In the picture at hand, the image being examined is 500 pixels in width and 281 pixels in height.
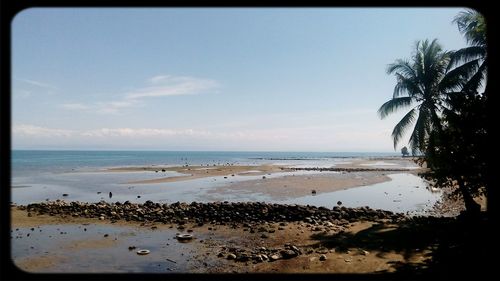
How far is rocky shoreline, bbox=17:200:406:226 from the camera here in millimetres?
14695

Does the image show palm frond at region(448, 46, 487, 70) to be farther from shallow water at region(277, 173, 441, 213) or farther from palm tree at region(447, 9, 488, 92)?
shallow water at region(277, 173, 441, 213)

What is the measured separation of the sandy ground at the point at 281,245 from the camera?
8.57 meters

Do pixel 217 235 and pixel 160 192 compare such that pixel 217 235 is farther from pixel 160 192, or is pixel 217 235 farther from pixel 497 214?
pixel 160 192

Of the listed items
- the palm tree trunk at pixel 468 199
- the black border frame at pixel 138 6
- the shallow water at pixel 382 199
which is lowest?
the shallow water at pixel 382 199

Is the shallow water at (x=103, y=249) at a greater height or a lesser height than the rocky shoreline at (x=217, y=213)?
lesser

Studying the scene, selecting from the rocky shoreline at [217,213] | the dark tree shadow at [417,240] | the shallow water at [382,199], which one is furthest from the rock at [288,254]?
the shallow water at [382,199]

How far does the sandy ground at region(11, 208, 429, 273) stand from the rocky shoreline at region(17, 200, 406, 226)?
0.77 meters

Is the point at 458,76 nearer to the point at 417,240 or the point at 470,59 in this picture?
the point at 470,59

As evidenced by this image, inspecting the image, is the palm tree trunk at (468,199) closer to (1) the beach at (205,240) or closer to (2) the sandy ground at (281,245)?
(1) the beach at (205,240)

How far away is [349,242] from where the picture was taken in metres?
10.7

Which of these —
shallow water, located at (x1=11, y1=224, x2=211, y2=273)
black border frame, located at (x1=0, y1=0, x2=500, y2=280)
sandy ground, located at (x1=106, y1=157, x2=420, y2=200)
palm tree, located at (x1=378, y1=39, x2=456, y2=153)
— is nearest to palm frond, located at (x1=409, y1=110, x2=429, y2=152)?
palm tree, located at (x1=378, y1=39, x2=456, y2=153)

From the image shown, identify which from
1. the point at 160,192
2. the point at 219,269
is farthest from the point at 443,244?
the point at 160,192

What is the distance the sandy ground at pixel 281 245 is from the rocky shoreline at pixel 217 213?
774 millimetres
